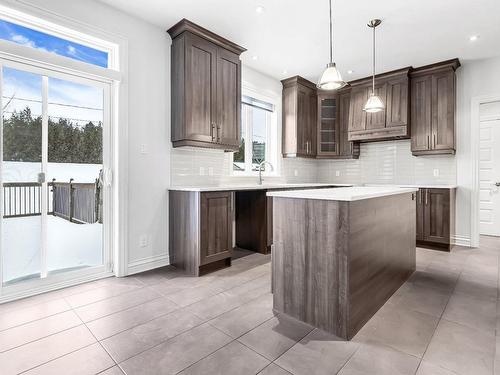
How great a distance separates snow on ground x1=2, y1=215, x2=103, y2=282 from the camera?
7.93 ft

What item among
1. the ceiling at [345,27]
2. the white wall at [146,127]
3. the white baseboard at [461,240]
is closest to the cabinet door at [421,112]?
the ceiling at [345,27]

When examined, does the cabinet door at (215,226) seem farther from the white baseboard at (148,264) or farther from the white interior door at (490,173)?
the white interior door at (490,173)

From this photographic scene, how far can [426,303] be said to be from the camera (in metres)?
2.33

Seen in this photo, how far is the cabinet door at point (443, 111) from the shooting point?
4199 millimetres

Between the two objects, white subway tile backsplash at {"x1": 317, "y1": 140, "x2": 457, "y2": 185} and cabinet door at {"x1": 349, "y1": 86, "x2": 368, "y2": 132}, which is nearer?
white subway tile backsplash at {"x1": 317, "y1": 140, "x2": 457, "y2": 185}

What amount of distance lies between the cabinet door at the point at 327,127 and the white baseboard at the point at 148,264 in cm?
353

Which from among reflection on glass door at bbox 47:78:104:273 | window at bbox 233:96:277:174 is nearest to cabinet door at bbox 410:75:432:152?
window at bbox 233:96:277:174

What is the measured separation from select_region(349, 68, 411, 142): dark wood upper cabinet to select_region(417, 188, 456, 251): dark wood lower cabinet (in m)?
1.07

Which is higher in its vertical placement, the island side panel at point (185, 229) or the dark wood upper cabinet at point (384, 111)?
the dark wood upper cabinet at point (384, 111)

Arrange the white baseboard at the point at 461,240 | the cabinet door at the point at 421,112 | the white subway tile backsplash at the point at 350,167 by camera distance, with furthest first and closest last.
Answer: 1. the cabinet door at the point at 421,112
2. the white baseboard at the point at 461,240
3. the white subway tile backsplash at the point at 350,167

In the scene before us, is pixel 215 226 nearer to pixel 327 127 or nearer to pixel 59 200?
pixel 59 200

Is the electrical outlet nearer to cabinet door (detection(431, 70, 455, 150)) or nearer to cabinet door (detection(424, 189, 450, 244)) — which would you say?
cabinet door (detection(424, 189, 450, 244))

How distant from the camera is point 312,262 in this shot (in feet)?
6.37

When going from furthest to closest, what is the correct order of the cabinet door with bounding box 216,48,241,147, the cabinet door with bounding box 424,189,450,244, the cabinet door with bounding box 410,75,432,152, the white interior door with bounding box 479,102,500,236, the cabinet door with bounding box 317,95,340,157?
1. the cabinet door with bounding box 317,95,340,157
2. the white interior door with bounding box 479,102,500,236
3. the cabinet door with bounding box 410,75,432,152
4. the cabinet door with bounding box 424,189,450,244
5. the cabinet door with bounding box 216,48,241,147
